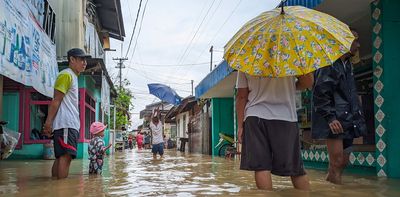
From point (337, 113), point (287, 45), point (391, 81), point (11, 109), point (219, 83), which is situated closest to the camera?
point (287, 45)

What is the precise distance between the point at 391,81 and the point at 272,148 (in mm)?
3372

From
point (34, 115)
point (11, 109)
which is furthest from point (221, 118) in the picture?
point (11, 109)

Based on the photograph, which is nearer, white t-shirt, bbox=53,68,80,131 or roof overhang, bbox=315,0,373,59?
white t-shirt, bbox=53,68,80,131

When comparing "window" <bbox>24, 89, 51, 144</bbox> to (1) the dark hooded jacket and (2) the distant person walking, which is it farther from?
(1) the dark hooded jacket

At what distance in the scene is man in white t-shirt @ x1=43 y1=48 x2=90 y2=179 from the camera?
5.21m

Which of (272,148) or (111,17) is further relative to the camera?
(111,17)

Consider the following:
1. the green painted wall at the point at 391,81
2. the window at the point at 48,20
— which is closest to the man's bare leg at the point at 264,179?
the green painted wall at the point at 391,81

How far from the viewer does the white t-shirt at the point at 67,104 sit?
525 centimetres

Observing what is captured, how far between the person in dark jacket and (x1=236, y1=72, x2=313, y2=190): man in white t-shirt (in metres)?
0.97

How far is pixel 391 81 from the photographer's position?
610cm

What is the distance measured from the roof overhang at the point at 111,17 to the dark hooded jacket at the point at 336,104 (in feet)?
45.8

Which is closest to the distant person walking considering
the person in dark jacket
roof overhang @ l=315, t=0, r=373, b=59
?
the person in dark jacket

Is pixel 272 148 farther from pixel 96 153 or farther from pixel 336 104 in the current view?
pixel 96 153

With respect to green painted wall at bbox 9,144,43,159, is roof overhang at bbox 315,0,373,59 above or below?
above
